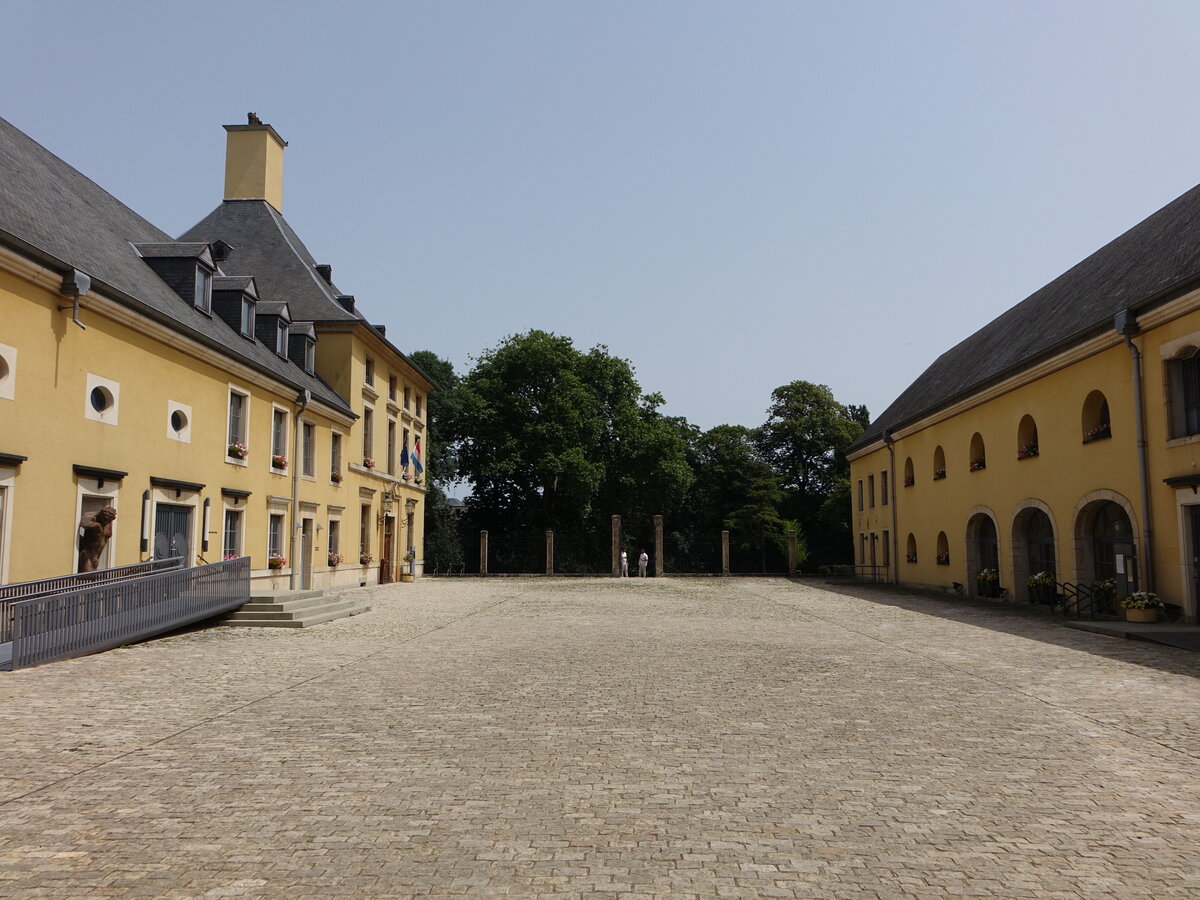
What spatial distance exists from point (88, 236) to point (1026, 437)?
22.7 meters

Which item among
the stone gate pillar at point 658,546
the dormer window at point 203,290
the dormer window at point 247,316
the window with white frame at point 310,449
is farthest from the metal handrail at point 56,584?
the stone gate pillar at point 658,546

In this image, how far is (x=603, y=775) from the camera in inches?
240

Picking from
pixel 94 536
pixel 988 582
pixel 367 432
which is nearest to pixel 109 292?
pixel 94 536

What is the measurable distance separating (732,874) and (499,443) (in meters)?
43.4

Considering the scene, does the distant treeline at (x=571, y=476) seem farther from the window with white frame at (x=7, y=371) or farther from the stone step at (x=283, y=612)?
the window with white frame at (x=7, y=371)

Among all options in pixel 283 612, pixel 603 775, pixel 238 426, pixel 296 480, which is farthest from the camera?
pixel 296 480

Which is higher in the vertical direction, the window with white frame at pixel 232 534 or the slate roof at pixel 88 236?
the slate roof at pixel 88 236

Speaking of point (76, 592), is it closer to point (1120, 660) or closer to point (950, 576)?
point (1120, 660)

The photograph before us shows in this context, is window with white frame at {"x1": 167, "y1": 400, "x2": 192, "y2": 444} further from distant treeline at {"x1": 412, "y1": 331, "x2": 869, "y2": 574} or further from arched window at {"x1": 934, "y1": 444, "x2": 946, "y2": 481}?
distant treeline at {"x1": 412, "y1": 331, "x2": 869, "y2": 574}

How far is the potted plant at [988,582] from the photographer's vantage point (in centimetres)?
2455

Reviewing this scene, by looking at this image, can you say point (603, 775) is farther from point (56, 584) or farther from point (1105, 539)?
point (1105, 539)

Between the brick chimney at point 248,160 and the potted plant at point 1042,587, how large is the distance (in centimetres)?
2796

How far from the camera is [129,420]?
53.4 ft

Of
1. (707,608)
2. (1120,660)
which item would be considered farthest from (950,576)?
(1120,660)
